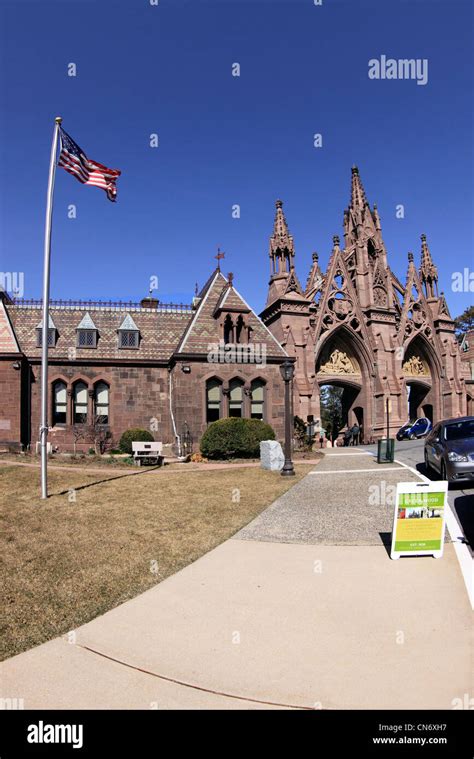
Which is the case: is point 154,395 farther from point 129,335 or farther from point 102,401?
point 129,335

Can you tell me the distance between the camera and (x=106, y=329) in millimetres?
26672

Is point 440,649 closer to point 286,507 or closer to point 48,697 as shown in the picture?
point 48,697

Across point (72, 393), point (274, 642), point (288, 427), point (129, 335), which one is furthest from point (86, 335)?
point (274, 642)

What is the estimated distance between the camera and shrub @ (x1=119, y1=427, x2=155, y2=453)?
2281 cm

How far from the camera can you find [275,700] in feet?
12.8

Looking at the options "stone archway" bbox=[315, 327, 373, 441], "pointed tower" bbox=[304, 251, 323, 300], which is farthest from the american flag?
"stone archway" bbox=[315, 327, 373, 441]

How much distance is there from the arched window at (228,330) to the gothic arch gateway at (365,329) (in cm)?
1016

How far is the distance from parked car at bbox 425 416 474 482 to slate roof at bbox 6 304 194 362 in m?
15.6

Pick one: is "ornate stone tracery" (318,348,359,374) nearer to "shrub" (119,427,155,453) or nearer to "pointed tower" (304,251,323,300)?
"pointed tower" (304,251,323,300)

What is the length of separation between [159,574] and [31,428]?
1958 cm

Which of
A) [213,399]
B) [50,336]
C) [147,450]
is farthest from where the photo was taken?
[50,336]

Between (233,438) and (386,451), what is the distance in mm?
6824

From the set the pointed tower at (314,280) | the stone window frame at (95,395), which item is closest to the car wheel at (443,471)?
the stone window frame at (95,395)
